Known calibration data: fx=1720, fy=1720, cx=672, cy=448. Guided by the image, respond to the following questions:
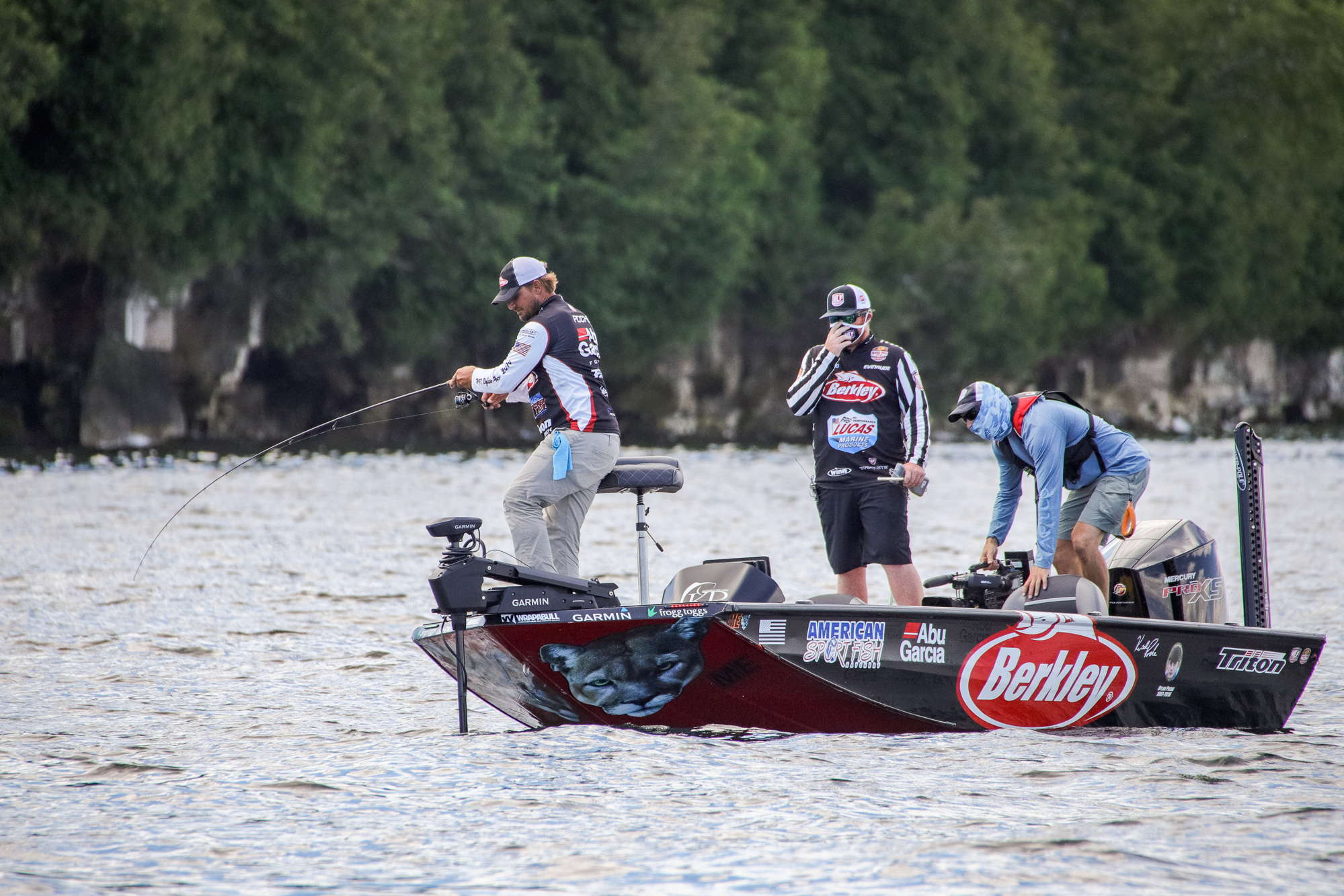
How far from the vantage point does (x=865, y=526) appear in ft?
27.9

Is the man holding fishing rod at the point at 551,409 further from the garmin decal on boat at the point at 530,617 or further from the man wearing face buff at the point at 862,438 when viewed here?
the man wearing face buff at the point at 862,438

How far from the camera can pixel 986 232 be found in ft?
159

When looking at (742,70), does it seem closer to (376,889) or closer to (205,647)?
(205,647)

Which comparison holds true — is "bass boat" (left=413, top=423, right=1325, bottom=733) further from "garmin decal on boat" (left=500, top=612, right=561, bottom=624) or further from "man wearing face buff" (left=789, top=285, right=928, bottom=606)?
"man wearing face buff" (left=789, top=285, right=928, bottom=606)

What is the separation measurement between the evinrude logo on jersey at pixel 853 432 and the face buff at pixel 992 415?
1.73 feet

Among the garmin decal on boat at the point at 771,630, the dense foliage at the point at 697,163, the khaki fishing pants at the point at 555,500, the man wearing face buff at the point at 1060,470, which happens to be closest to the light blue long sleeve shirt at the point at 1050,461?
the man wearing face buff at the point at 1060,470

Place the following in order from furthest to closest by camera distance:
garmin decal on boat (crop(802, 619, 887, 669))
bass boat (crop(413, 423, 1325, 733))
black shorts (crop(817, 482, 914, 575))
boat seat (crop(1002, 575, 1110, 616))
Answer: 1. black shorts (crop(817, 482, 914, 575))
2. boat seat (crop(1002, 575, 1110, 616))
3. garmin decal on boat (crop(802, 619, 887, 669))
4. bass boat (crop(413, 423, 1325, 733))

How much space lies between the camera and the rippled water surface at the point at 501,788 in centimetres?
571

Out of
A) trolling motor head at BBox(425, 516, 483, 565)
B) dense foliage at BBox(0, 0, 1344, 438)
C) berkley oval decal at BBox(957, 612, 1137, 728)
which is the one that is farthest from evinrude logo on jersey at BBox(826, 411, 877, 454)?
dense foliage at BBox(0, 0, 1344, 438)

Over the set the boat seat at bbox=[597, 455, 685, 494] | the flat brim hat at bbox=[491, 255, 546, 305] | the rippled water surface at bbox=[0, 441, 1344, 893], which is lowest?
the rippled water surface at bbox=[0, 441, 1344, 893]

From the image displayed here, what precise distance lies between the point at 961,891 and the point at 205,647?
652 cm

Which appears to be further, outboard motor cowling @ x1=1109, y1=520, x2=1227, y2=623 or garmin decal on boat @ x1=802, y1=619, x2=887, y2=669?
outboard motor cowling @ x1=1109, y1=520, x2=1227, y2=623

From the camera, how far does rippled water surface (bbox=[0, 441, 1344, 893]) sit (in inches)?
225

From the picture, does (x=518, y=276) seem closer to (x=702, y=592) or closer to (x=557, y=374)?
(x=557, y=374)
